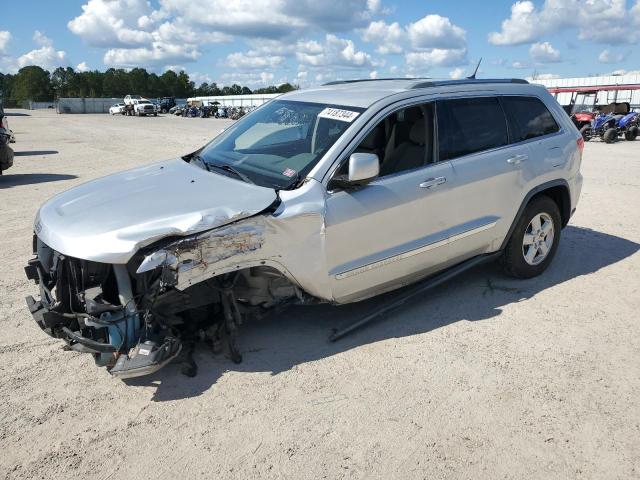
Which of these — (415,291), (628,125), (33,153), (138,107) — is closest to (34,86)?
(138,107)

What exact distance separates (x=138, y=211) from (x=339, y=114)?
1.64 m

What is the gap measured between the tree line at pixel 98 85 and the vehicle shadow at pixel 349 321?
109086 mm

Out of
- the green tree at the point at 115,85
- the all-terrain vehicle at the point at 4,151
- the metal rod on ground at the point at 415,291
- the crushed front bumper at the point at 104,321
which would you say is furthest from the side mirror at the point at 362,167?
the green tree at the point at 115,85

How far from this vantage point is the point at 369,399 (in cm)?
317

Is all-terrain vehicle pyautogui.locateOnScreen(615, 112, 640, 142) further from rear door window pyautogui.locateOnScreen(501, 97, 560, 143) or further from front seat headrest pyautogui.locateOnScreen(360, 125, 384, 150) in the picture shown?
front seat headrest pyautogui.locateOnScreen(360, 125, 384, 150)

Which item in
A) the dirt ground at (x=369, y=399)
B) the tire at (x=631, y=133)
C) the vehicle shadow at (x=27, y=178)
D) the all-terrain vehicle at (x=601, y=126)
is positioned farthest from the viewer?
the tire at (x=631, y=133)

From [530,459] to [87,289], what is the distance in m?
2.72

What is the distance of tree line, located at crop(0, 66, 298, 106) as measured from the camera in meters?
110

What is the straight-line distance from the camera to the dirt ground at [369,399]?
2.68m

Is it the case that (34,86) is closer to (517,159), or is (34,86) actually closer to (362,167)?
(517,159)

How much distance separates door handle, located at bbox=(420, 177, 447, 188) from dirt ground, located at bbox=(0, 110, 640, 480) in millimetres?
1101

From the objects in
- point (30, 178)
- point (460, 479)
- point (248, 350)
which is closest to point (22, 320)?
point (248, 350)

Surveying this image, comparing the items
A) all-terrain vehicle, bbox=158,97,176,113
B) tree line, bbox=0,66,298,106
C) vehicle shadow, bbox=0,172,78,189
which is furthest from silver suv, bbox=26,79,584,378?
tree line, bbox=0,66,298,106

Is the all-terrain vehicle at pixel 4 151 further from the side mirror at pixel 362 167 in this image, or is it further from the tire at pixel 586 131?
the tire at pixel 586 131
